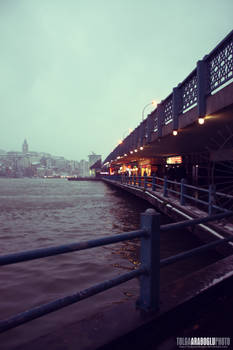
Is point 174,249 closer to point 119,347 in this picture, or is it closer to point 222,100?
point 222,100

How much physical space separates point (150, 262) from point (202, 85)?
754 centimetres

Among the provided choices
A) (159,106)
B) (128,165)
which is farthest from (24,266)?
(128,165)

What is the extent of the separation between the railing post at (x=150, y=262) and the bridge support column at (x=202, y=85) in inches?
271

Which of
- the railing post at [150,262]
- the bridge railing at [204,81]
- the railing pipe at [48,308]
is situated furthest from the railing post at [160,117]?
the railing pipe at [48,308]

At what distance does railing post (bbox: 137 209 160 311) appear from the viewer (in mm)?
2875

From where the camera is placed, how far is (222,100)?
7.63 meters

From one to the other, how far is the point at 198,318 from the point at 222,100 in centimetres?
629

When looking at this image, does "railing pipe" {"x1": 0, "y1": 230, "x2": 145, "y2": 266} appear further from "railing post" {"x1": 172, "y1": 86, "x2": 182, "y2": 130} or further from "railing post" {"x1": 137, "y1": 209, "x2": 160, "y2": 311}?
"railing post" {"x1": 172, "y1": 86, "x2": 182, "y2": 130}

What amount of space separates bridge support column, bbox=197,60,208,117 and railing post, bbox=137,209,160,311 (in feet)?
22.6

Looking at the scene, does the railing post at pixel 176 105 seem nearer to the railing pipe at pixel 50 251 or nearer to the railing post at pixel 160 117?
the railing post at pixel 160 117

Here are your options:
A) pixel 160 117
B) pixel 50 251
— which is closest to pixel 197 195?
pixel 160 117

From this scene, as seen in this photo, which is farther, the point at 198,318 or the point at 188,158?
the point at 188,158

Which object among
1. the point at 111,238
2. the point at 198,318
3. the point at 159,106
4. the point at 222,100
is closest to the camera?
the point at 111,238

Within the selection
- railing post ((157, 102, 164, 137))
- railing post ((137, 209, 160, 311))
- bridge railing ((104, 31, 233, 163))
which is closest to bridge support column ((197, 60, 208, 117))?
bridge railing ((104, 31, 233, 163))
